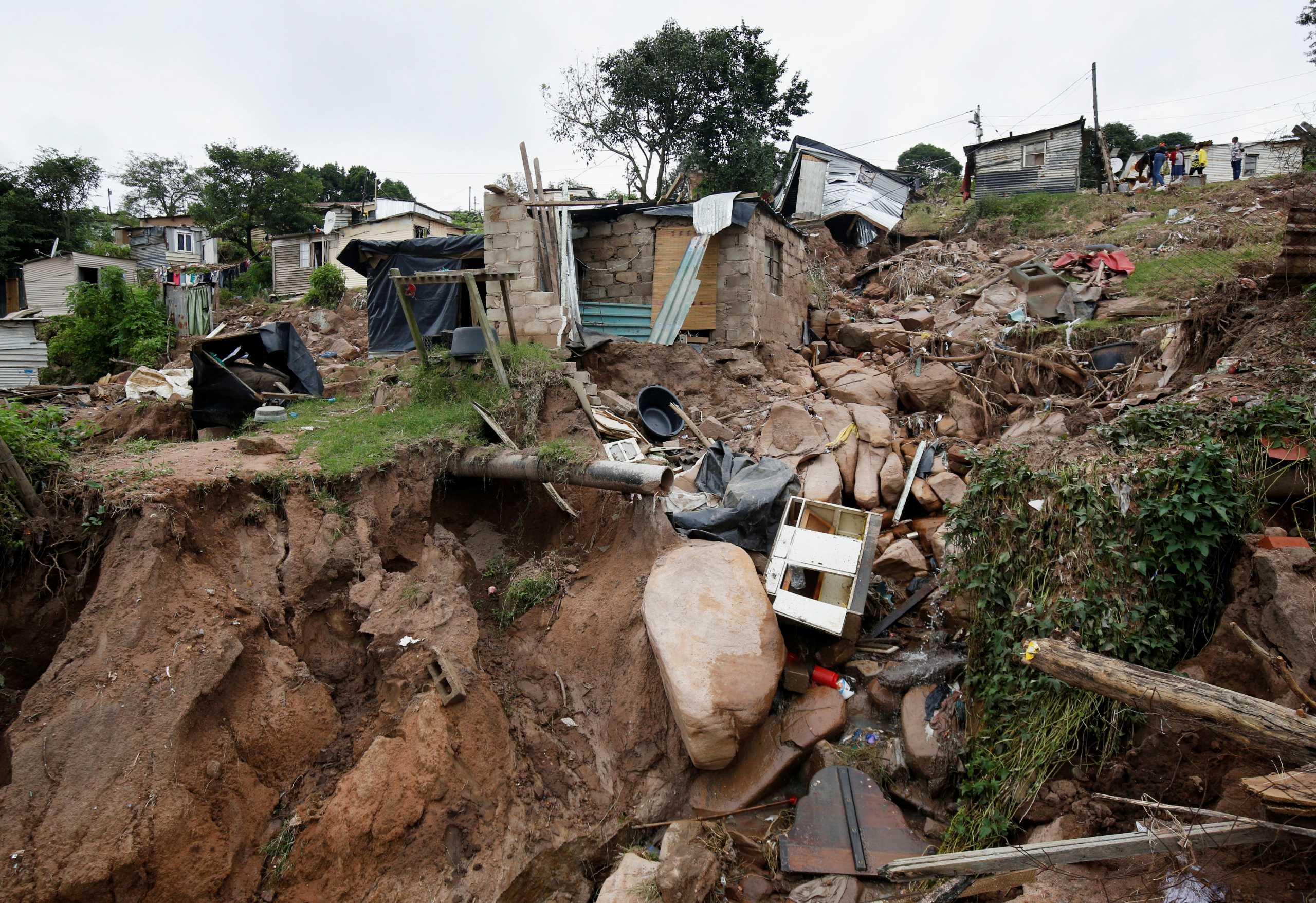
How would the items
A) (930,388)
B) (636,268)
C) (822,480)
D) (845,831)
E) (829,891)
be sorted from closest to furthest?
(829,891)
(845,831)
(822,480)
(930,388)
(636,268)

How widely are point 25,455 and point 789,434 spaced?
264 inches

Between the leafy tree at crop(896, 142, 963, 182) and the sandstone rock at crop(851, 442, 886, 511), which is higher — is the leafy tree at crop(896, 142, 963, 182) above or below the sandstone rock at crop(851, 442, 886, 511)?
above

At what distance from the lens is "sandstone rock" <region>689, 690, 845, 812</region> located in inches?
196

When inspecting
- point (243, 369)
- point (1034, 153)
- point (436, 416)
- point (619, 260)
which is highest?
point (1034, 153)

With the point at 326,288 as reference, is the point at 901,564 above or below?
below

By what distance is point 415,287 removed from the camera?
11.8 meters

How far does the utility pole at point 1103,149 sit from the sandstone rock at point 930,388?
1254 centimetres

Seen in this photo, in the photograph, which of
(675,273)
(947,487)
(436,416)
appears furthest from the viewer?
(675,273)

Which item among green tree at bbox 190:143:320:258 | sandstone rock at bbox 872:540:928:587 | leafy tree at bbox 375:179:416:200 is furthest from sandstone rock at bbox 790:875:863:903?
leafy tree at bbox 375:179:416:200

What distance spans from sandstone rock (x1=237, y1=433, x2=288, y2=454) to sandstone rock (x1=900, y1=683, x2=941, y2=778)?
578cm

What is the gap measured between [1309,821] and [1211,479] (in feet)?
6.32

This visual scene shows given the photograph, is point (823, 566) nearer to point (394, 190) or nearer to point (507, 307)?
point (507, 307)

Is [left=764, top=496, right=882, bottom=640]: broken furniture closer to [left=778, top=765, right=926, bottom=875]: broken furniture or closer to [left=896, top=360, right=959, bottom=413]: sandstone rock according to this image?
[left=778, top=765, right=926, bottom=875]: broken furniture

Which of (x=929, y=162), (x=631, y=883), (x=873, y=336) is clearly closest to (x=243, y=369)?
(x=631, y=883)
